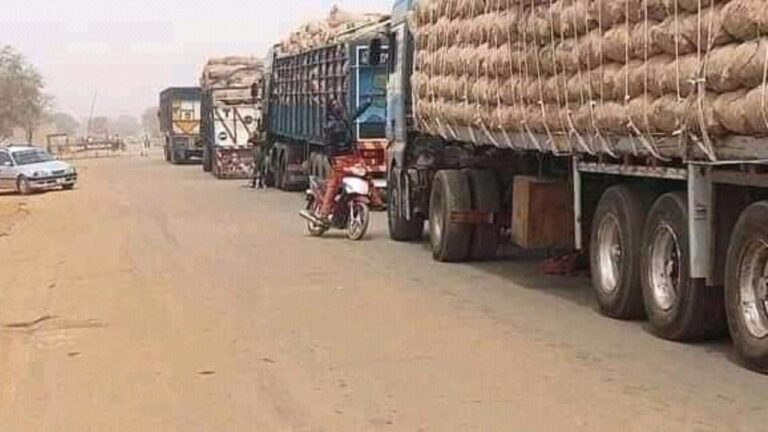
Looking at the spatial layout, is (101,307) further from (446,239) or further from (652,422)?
(652,422)

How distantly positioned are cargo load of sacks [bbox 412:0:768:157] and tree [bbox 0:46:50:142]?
6834 centimetres

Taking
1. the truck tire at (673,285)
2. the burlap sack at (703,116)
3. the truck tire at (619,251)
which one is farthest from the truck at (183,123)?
the burlap sack at (703,116)

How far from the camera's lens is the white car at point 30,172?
37750 mm

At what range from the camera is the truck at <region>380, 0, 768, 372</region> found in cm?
864

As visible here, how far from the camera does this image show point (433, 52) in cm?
1570

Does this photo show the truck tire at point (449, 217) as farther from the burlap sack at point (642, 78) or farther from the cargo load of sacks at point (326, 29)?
the cargo load of sacks at point (326, 29)

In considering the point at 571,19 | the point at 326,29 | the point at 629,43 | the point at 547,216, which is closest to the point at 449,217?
the point at 547,216

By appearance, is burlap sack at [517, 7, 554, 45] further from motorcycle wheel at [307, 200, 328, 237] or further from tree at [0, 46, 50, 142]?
tree at [0, 46, 50, 142]

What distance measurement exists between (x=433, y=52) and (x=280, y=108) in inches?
705

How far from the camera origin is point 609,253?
36.8 feet

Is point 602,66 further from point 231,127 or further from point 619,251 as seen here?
point 231,127

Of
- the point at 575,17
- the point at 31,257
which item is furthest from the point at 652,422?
the point at 31,257

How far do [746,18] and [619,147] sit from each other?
92.8 inches

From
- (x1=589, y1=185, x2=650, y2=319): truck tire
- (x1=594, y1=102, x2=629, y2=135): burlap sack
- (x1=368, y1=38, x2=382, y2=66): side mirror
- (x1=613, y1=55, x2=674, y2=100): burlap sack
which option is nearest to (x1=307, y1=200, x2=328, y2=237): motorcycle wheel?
(x1=368, y1=38, x2=382, y2=66): side mirror
